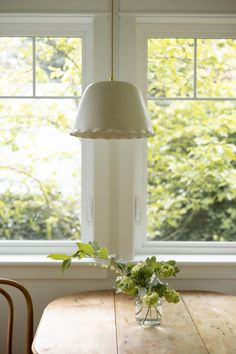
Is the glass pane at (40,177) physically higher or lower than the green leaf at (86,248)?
higher

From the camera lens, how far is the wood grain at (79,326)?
2.28 metres

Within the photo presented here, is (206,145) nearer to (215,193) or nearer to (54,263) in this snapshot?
(215,193)

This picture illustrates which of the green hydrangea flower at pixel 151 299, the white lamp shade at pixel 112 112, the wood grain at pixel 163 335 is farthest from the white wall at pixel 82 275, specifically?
the white lamp shade at pixel 112 112

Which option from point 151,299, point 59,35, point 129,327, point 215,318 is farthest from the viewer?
point 59,35

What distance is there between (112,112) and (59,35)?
1.27 metres

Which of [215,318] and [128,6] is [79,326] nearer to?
[215,318]

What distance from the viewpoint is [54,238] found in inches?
133

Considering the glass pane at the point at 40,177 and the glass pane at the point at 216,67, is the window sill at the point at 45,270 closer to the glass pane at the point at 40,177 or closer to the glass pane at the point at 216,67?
the glass pane at the point at 40,177

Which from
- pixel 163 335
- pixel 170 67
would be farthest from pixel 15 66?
pixel 163 335

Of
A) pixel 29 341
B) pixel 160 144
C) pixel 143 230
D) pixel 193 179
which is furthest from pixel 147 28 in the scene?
pixel 29 341

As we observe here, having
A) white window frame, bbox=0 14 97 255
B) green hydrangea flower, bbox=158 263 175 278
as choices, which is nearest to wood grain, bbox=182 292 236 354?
green hydrangea flower, bbox=158 263 175 278

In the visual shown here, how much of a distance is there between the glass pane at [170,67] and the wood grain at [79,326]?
114 cm

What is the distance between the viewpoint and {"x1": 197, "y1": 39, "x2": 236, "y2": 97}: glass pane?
3.33 meters

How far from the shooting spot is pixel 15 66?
3.33 metres
